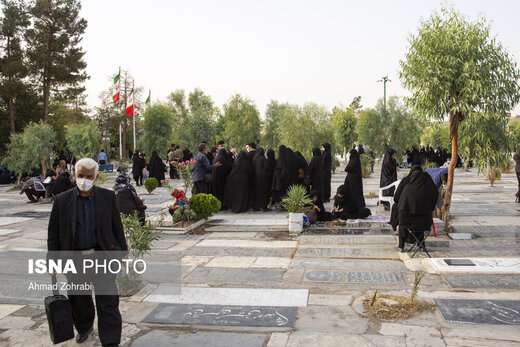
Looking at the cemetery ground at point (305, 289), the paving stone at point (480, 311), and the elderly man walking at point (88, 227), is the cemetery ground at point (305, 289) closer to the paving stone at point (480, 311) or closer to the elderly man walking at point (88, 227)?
the paving stone at point (480, 311)

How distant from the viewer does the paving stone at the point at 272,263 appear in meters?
6.97

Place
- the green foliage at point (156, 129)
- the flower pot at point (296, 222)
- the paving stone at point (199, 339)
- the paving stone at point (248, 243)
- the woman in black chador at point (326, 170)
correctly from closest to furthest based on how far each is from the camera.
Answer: the paving stone at point (199, 339) → the paving stone at point (248, 243) → the flower pot at point (296, 222) → the woman in black chador at point (326, 170) → the green foliage at point (156, 129)

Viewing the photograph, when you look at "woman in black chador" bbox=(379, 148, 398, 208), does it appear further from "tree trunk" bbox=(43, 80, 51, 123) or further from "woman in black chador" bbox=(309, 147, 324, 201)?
"tree trunk" bbox=(43, 80, 51, 123)

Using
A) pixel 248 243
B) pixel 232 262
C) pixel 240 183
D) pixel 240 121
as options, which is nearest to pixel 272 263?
pixel 232 262

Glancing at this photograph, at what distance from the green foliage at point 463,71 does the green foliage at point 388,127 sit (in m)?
23.7

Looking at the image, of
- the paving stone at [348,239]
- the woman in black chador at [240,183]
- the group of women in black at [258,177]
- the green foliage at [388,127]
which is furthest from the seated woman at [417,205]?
the green foliage at [388,127]

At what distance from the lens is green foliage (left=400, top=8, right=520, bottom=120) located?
8.38 metres

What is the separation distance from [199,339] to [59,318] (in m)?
1.26

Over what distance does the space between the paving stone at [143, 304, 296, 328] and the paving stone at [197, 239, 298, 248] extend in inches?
125

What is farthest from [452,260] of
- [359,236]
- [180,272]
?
[180,272]

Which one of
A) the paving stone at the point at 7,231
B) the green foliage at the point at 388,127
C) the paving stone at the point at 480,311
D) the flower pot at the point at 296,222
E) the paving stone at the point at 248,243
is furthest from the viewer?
the green foliage at the point at 388,127

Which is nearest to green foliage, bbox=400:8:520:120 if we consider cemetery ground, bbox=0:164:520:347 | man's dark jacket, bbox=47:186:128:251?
cemetery ground, bbox=0:164:520:347

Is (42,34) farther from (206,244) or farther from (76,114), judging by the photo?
(206,244)

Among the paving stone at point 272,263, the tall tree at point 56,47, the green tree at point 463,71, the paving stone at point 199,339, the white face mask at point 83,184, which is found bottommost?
the paving stone at point 199,339
